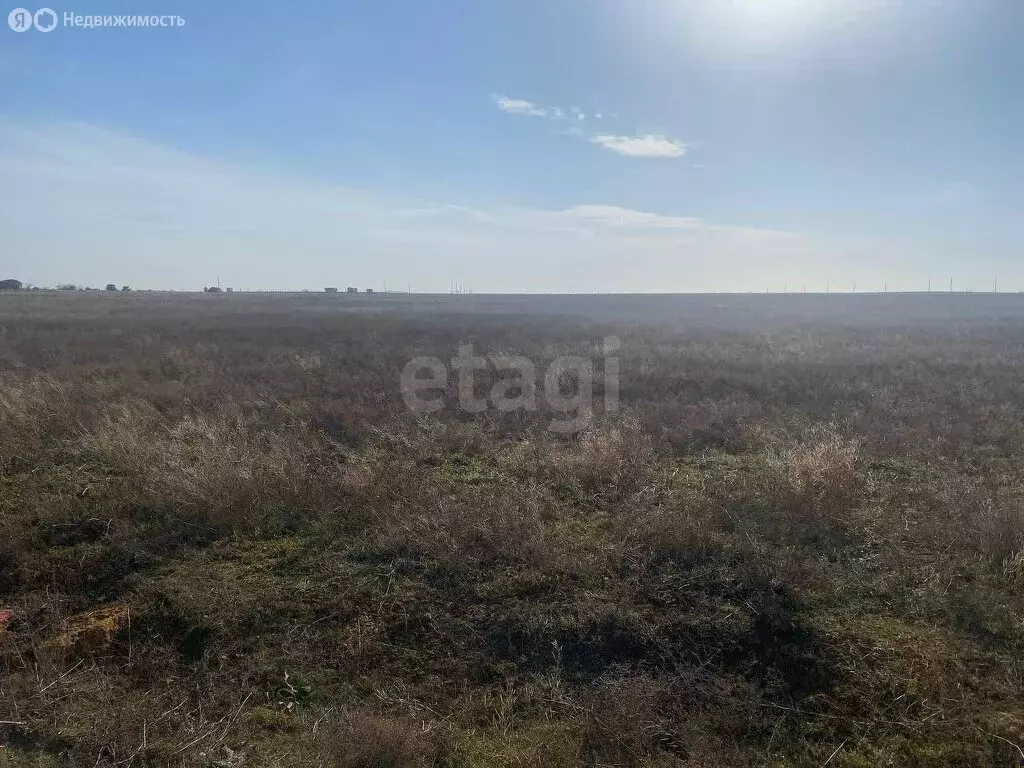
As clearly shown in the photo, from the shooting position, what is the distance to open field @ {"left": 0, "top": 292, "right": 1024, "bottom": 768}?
363 centimetres

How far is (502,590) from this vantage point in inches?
197

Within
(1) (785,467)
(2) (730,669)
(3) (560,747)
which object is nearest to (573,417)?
(1) (785,467)

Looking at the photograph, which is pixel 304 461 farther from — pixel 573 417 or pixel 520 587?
pixel 573 417

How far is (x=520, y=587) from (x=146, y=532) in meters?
3.71

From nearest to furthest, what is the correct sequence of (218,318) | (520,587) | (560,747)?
(560,747), (520,587), (218,318)

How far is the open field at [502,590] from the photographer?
363 cm

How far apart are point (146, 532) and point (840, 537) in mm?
6699

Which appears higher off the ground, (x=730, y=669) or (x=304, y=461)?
(x=304, y=461)

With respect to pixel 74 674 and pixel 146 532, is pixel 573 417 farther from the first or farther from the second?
pixel 74 674

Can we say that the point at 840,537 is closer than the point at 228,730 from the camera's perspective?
No

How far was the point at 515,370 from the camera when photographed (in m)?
15.1

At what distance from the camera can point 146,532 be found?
5.90 m

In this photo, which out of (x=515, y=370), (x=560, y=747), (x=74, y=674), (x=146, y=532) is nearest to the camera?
(x=560, y=747)

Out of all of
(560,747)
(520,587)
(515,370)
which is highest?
(515,370)
